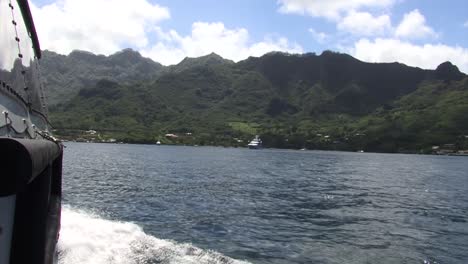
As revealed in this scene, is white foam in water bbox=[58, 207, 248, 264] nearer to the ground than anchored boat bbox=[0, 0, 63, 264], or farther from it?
nearer to the ground

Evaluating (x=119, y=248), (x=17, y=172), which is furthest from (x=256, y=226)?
(x=17, y=172)

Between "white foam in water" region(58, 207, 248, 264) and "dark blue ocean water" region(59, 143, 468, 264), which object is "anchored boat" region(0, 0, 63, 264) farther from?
"dark blue ocean water" region(59, 143, 468, 264)

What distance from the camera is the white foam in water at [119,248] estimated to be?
20.2 m

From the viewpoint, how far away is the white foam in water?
20.2 meters

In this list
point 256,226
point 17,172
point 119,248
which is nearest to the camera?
point 17,172

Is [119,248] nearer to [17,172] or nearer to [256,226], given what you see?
[256,226]

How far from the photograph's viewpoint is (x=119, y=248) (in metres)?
22.3

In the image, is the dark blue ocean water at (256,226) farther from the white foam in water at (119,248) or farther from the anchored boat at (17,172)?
the anchored boat at (17,172)

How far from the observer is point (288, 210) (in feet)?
132

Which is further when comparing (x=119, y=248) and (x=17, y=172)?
(x=119, y=248)

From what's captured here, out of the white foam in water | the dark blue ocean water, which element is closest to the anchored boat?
the white foam in water

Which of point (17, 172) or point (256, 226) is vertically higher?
point (17, 172)

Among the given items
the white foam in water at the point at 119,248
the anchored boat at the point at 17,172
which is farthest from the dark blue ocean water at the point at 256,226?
the anchored boat at the point at 17,172

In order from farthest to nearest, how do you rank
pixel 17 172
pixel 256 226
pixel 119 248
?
pixel 256 226 → pixel 119 248 → pixel 17 172
